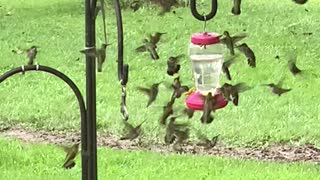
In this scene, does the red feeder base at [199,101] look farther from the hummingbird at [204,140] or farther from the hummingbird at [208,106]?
the hummingbird at [204,140]

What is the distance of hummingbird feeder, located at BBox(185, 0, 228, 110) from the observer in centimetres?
198

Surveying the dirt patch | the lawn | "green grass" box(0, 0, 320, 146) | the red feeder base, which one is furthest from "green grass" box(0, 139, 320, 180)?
the red feeder base

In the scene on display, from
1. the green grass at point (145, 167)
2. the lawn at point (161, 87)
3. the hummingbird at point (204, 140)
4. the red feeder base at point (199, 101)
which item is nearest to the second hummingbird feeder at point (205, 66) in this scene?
the red feeder base at point (199, 101)

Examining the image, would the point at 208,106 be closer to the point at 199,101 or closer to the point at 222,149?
the point at 199,101

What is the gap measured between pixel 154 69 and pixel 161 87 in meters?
0.78

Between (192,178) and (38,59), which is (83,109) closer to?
(192,178)

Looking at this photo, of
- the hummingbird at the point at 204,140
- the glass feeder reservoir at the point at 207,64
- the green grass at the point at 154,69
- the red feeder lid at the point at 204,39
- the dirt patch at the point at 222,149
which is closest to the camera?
the red feeder lid at the point at 204,39

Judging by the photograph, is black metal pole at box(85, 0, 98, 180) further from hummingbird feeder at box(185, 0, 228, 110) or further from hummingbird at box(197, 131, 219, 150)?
hummingbird at box(197, 131, 219, 150)

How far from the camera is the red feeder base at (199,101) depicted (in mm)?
2051

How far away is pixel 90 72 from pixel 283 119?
3.34 metres

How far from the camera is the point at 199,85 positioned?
2234 millimetres

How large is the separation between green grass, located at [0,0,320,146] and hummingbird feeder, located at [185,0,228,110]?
88.6 inches

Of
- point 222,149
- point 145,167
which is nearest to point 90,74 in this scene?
point 145,167

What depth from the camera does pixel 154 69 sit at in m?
6.40
